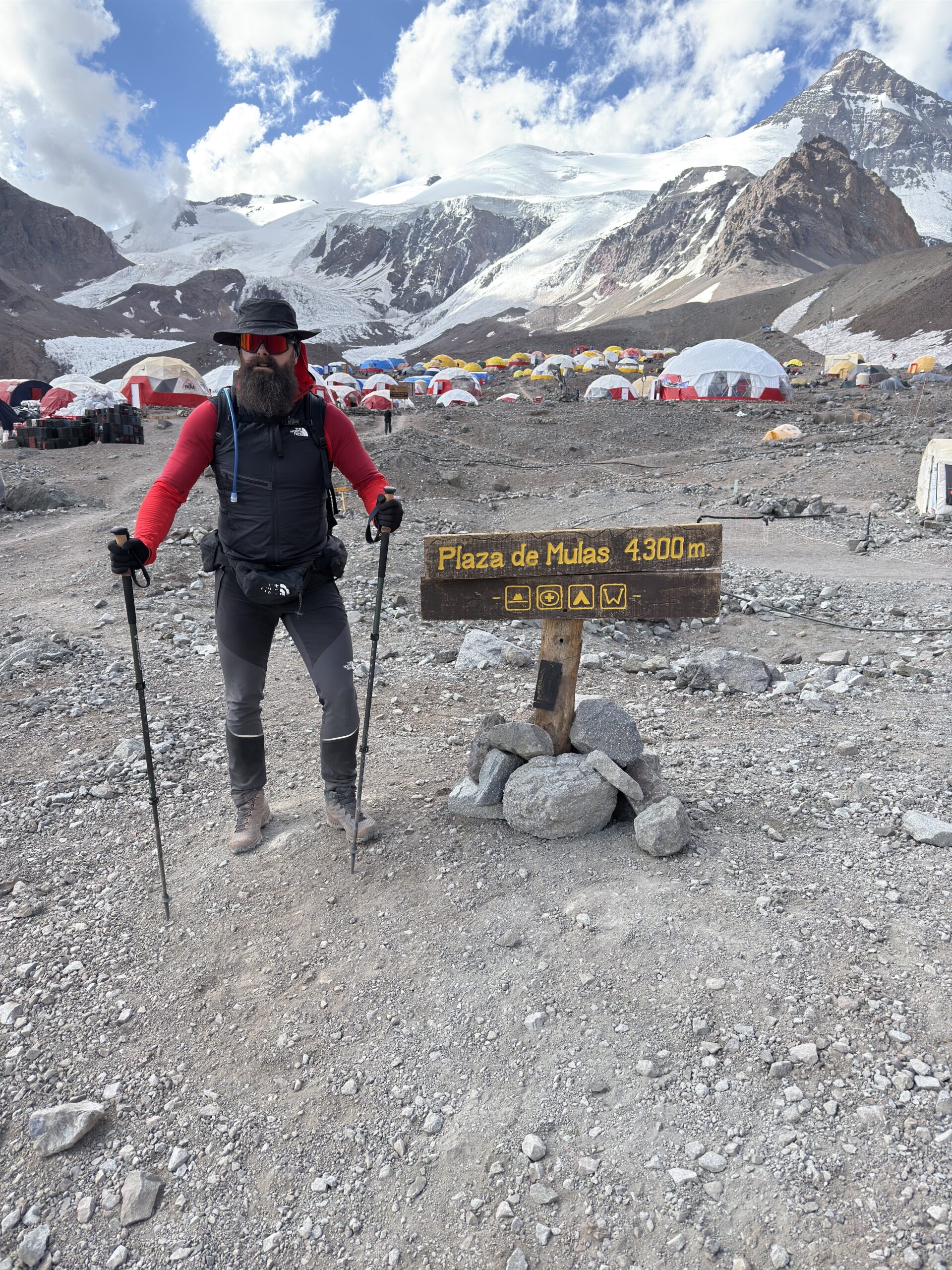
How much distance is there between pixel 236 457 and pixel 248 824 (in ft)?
6.38

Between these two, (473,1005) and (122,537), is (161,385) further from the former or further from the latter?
(473,1005)

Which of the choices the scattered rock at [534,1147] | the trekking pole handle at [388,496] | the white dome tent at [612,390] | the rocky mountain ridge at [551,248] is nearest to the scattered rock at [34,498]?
the trekking pole handle at [388,496]

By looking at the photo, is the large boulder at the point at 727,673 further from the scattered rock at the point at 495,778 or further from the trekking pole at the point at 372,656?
the trekking pole at the point at 372,656

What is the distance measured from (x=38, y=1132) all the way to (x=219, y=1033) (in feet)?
2.08

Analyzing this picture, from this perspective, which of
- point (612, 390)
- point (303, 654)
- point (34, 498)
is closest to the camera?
point (303, 654)

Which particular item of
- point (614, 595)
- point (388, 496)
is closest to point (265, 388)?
point (388, 496)

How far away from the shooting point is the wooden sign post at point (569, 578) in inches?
141

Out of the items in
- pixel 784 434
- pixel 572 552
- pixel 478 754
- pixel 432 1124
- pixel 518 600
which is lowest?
pixel 432 1124

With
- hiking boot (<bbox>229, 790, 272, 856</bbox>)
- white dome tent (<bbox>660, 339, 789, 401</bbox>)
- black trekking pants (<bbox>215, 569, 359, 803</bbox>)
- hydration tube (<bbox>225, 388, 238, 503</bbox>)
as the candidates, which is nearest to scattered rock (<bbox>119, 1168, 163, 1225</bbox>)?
hiking boot (<bbox>229, 790, 272, 856</bbox>)

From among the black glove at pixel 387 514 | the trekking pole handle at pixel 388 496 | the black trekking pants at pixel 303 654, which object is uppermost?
the trekking pole handle at pixel 388 496

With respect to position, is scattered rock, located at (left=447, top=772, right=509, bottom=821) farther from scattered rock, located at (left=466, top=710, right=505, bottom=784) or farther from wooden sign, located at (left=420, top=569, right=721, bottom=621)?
wooden sign, located at (left=420, top=569, right=721, bottom=621)

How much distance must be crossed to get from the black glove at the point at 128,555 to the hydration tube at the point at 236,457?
463 mm

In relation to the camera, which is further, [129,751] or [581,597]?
[129,751]

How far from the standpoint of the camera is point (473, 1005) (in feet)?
9.62
